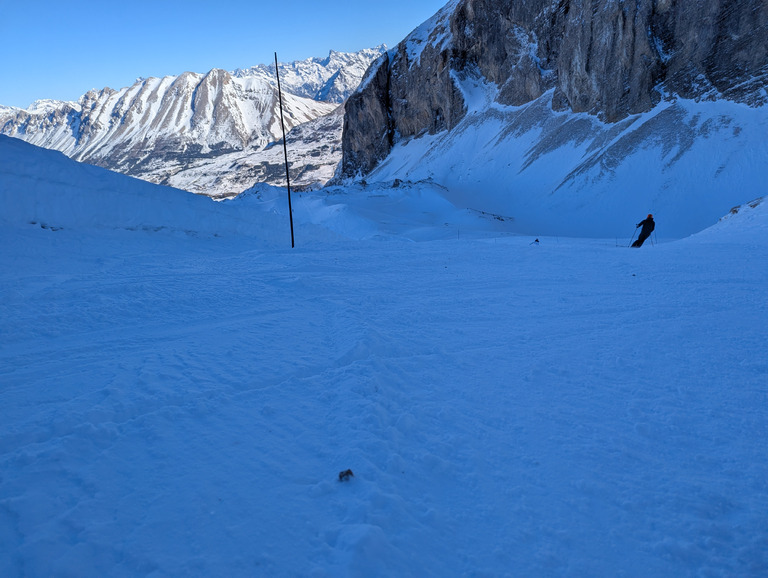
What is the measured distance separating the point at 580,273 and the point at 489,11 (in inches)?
2063

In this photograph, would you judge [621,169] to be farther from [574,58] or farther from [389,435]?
[389,435]

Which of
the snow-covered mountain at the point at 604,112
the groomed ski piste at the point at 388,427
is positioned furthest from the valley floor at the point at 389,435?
the snow-covered mountain at the point at 604,112

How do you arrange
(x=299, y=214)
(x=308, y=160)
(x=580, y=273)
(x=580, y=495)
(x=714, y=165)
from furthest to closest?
(x=308, y=160) → (x=299, y=214) → (x=714, y=165) → (x=580, y=273) → (x=580, y=495)

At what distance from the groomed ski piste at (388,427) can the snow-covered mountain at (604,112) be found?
20.4 metres

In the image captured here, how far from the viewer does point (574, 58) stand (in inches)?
1339

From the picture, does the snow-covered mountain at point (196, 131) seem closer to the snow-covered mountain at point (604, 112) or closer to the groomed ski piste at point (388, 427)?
the snow-covered mountain at point (604, 112)

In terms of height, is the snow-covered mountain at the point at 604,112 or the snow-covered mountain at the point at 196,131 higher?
the snow-covered mountain at the point at 196,131

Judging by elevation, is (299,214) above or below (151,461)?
above

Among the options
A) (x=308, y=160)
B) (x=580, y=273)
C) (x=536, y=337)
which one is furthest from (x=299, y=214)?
(x=308, y=160)

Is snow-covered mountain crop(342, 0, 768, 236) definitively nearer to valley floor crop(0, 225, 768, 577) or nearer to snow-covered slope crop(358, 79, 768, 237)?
snow-covered slope crop(358, 79, 768, 237)

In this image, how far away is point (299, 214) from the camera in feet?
98.2

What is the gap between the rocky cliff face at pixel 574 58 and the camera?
2538 cm

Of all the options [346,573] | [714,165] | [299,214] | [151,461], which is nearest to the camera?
[346,573]

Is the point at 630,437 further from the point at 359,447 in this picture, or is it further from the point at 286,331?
the point at 286,331
